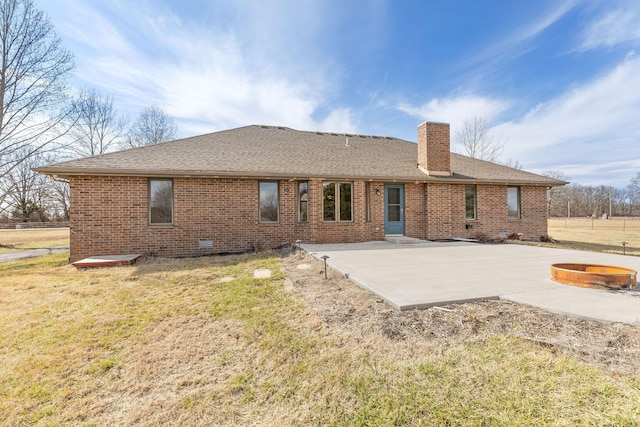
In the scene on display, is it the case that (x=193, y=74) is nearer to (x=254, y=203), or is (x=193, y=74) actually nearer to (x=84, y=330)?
(x=254, y=203)

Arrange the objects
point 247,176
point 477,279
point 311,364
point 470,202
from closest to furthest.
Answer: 1. point 311,364
2. point 477,279
3. point 247,176
4. point 470,202

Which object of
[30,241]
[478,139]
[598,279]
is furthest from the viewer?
[478,139]

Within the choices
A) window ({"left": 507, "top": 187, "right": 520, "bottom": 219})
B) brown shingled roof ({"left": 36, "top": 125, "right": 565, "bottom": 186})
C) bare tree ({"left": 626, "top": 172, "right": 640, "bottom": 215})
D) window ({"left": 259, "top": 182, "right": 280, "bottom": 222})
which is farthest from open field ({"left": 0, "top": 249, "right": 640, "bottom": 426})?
bare tree ({"left": 626, "top": 172, "right": 640, "bottom": 215})

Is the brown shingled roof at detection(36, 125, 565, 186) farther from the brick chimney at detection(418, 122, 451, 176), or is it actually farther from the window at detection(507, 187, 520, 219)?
the window at detection(507, 187, 520, 219)

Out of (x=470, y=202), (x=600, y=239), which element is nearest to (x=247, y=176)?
(x=470, y=202)

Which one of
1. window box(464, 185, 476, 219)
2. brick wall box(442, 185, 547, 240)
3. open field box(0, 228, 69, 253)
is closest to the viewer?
brick wall box(442, 185, 547, 240)

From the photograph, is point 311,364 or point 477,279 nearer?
point 311,364

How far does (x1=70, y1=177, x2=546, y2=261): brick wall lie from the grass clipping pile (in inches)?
226

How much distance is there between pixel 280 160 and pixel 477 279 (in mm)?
7461

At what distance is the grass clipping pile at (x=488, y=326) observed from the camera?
2.50 metres

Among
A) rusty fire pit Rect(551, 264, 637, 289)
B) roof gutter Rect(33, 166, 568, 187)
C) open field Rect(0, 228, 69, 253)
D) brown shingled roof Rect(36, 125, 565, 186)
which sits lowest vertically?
open field Rect(0, 228, 69, 253)

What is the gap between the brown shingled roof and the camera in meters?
8.50

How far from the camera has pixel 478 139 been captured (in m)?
26.8

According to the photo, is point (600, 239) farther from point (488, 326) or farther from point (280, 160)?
point (488, 326)
